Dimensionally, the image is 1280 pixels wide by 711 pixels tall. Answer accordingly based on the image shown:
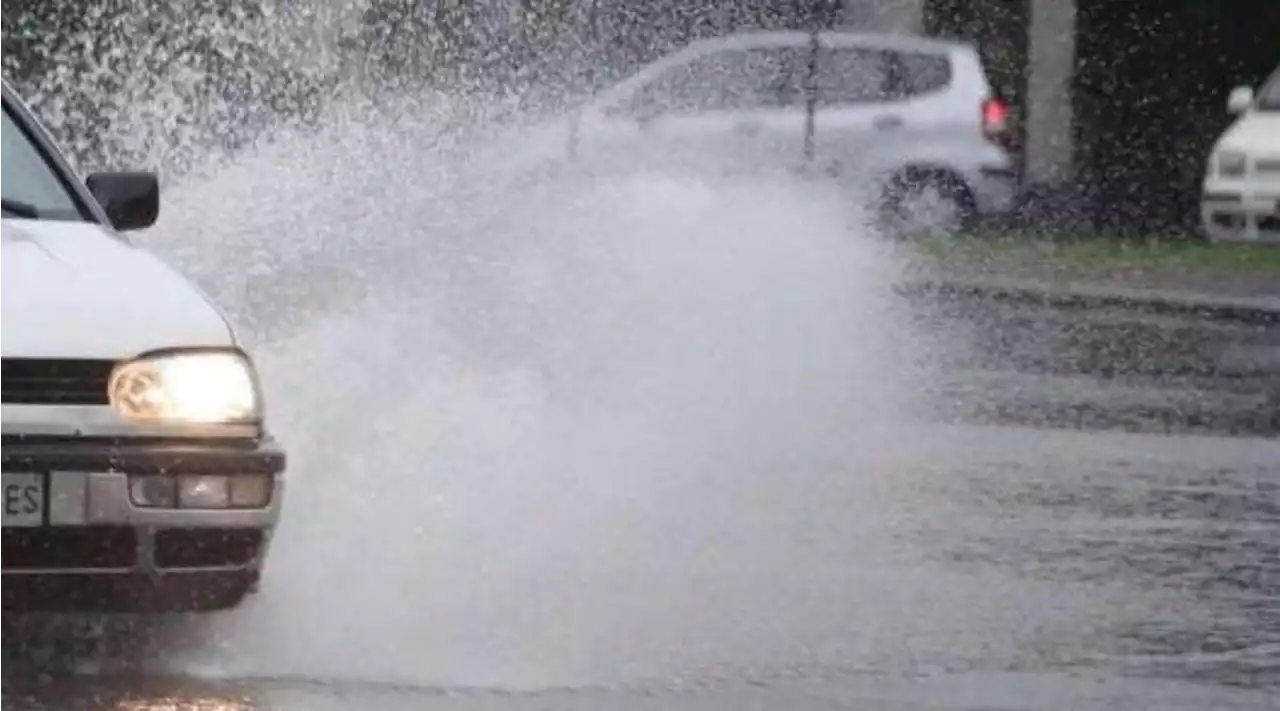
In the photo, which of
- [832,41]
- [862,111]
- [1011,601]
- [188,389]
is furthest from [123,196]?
[832,41]

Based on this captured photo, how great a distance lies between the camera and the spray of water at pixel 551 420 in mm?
8227

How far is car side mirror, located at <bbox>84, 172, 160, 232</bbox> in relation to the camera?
8703 mm

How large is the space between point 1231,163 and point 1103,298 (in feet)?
15.7

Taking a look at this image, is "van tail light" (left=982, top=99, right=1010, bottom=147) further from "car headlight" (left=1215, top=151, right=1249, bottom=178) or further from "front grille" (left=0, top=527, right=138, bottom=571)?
"front grille" (left=0, top=527, right=138, bottom=571)

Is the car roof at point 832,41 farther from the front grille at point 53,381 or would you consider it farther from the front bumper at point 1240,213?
the front grille at point 53,381

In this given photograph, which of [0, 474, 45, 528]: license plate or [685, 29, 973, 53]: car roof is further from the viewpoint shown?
[685, 29, 973, 53]: car roof

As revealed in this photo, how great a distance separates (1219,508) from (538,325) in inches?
150

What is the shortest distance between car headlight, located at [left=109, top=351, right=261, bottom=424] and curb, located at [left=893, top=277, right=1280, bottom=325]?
11.9 meters

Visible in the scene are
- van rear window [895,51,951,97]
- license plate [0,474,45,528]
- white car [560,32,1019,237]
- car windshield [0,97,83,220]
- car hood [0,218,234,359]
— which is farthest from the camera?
van rear window [895,51,951,97]

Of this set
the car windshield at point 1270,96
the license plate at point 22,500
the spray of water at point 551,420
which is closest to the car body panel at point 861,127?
the car windshield at point 1270,96

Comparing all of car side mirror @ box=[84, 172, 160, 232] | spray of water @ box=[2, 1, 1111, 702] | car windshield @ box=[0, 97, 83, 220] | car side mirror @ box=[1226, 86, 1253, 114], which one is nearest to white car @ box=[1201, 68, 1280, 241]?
car side mirror @ box=[1226, 86, 1253, 114]

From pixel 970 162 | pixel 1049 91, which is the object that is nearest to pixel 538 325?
pixel 970 162

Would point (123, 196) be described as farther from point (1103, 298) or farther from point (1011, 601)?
point (1103, 298)

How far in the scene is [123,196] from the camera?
8719 mm
